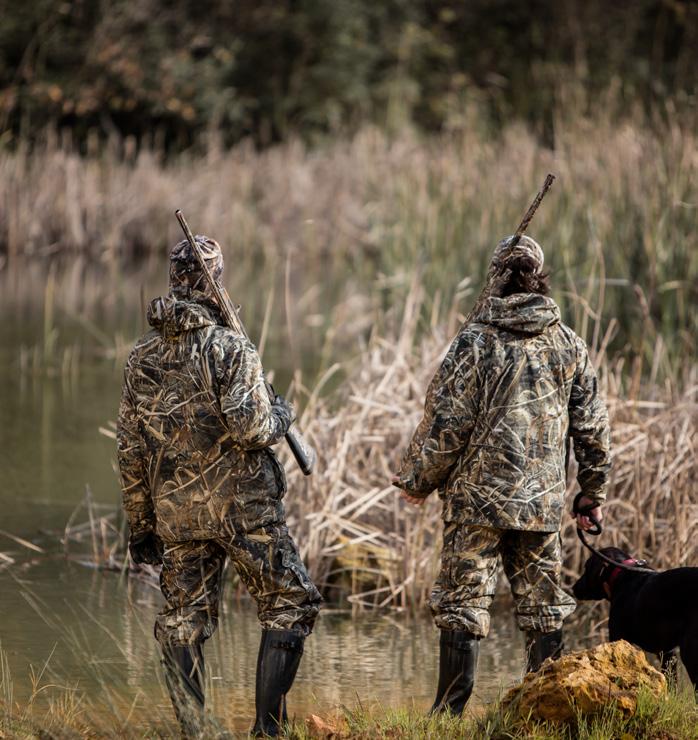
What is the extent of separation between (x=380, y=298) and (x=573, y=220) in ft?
7.72

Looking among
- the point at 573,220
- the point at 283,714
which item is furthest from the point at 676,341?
the point at 283,714

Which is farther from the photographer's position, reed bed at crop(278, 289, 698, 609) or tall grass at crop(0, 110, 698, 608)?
tall grass at crop(0, 110, 698, 608)

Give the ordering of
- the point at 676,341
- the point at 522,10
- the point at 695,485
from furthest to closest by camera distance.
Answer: the point at 522,10, the point at 676,341, the point at 695,485

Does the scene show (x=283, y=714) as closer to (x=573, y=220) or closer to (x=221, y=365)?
(x=221, y=365)

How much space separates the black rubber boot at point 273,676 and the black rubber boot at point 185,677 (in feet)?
0.63

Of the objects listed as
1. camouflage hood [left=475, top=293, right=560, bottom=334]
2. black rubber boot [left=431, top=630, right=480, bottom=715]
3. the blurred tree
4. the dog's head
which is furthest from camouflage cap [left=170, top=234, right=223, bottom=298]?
the blurred tree

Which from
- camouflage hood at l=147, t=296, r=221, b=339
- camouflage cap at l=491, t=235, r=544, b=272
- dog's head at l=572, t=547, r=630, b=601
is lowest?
dog's head at l=572, t=547, r=630, b=601

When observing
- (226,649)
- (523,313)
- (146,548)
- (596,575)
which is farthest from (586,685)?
(226,649)

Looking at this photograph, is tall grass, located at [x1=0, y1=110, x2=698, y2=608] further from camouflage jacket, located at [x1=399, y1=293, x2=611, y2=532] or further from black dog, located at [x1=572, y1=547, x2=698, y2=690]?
camouflage jacket, located at [x1=399, y1=293, x2=611, y2=532]

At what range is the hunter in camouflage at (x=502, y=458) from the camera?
480 centimetres

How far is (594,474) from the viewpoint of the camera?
5078 millimetres

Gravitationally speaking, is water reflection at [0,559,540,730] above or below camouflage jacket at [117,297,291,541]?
below

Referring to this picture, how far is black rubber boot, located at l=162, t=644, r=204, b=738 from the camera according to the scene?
4.31 m

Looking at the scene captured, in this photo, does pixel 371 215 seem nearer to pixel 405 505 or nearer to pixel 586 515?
pixel 405 505
